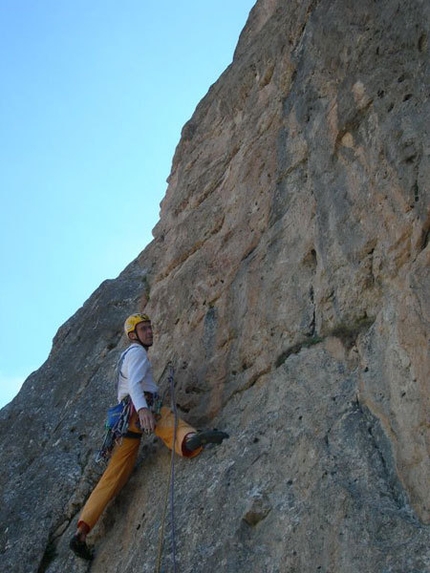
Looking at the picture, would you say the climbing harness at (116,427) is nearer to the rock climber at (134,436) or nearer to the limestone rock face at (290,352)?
the rock climber at (134,436)

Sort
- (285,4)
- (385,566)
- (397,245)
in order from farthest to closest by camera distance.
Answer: (285,4) < (397,245) < (385,566)

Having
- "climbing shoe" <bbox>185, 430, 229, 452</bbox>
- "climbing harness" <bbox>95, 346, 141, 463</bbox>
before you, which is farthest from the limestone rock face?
"climbing harness" <bbox>95, 346, 141, 463</bbox>

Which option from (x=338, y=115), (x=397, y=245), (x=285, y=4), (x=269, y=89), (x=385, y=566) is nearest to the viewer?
(x=385, y=566)

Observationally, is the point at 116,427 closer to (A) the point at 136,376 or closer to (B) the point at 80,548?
(A) the point at 136,376

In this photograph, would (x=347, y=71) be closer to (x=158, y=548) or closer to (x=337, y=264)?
(x=337, y=264)

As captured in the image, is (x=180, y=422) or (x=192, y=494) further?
(x=180, y=422)

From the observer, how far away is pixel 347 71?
24.0 feet

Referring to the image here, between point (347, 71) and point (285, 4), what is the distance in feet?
12.9

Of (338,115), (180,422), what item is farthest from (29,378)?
(338,115)

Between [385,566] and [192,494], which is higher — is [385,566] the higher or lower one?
the lower one

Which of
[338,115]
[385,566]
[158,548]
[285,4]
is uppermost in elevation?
[285,4]

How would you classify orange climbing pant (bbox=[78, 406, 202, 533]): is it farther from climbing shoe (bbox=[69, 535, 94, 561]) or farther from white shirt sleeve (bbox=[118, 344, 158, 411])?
white shirt sleeve (bbox=[118, 344, 158, 411])

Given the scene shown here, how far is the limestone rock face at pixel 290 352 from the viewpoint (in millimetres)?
4965

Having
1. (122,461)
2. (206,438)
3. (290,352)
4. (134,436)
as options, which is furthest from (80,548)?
(290,352)
